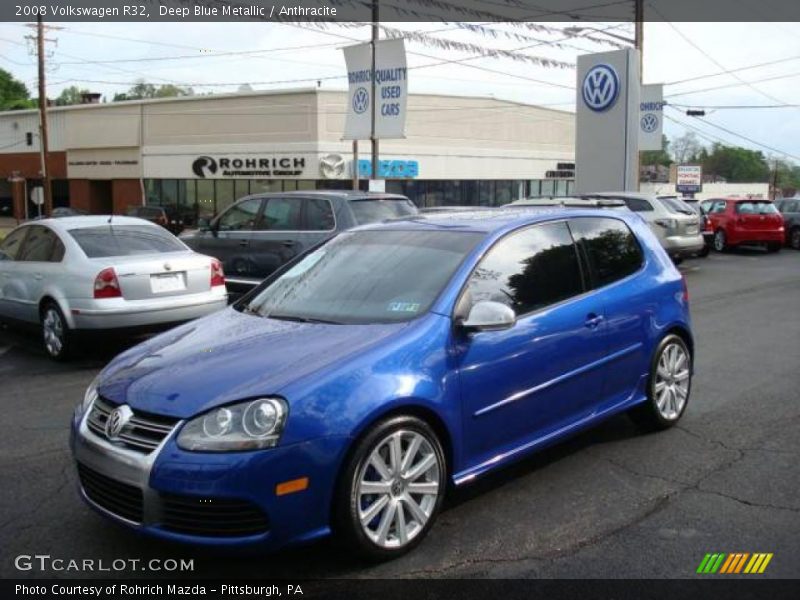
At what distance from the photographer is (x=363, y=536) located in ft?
11.2

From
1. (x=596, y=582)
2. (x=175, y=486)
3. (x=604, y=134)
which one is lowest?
(x=596, y=582)

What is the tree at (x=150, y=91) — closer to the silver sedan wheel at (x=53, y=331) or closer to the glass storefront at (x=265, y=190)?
the glass storefront at (x=265, y=190)

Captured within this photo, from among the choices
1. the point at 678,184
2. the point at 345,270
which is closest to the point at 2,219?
the point at 678,184

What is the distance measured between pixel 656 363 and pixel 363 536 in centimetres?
272

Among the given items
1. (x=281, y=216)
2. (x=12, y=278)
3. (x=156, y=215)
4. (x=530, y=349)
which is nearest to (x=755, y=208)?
(x=281, y=216)

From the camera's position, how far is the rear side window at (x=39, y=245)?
28.0 ft

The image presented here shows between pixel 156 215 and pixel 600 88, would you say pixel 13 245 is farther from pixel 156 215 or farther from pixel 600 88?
pixel 156 215

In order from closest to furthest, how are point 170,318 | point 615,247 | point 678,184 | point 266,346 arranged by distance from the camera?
point 266,346
point 615,247
point 170,318
point 678,184

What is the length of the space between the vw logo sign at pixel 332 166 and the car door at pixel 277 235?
25394 mm

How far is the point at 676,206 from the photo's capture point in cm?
1733

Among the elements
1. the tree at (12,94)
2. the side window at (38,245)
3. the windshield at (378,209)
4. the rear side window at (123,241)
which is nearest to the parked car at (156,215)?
the windshield at (378,209)

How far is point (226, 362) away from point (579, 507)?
2.00 m

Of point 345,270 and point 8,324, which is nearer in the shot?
point 345,270

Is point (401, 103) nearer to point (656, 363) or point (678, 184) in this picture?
point (656, 363)
